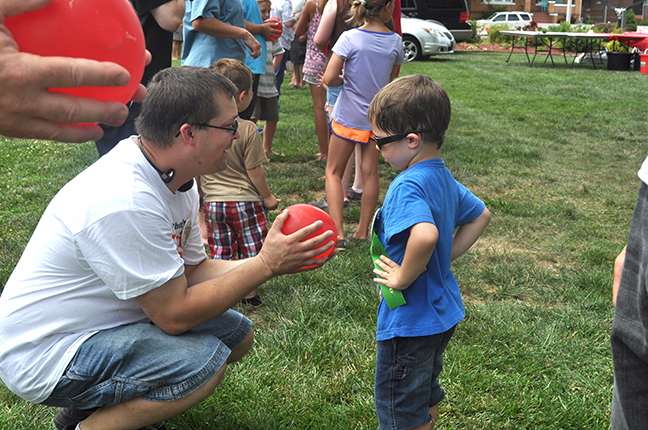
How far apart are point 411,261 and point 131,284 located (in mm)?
955

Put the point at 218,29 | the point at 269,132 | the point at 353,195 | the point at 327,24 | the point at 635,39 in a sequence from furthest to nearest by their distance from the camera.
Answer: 1. the point at 635,39
2. the point at 269,132
3. the point at 353,195
4. the point at 327,24
5. the point at 218,29

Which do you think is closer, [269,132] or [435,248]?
[435,248]

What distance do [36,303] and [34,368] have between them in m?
0.22

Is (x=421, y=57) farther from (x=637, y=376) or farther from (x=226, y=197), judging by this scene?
(x=637, y=376)

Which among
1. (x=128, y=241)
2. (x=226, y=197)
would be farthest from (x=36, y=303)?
(x=226, y=197)

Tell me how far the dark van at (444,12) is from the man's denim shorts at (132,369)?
19.3 metres

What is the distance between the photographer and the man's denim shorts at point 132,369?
1.90 meters

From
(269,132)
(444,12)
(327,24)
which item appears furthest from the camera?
(444,12)

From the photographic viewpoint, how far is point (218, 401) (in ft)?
8.17

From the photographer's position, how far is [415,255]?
1.88m

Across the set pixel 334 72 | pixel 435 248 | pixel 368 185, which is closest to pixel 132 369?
pixel 435 248

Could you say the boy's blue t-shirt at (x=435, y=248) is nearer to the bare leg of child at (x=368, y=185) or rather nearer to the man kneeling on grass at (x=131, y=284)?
the man kneeling on grass at (x=131, y=284)

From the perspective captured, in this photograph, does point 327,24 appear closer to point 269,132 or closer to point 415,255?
point 269,132

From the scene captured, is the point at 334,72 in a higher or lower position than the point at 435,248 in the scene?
higher
